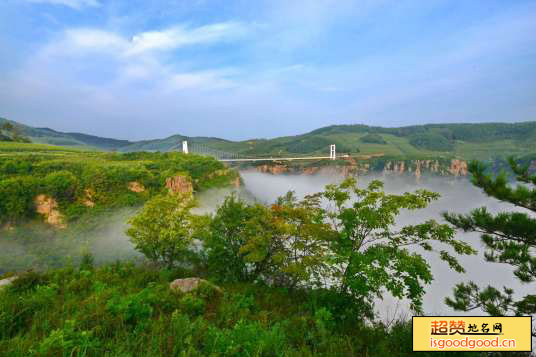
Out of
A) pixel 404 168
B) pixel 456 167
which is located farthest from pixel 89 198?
pixel 456 167

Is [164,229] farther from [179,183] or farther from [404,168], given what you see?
[404,168]

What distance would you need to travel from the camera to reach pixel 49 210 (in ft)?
204

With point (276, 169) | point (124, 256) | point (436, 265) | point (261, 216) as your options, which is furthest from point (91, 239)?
point (276, 169)

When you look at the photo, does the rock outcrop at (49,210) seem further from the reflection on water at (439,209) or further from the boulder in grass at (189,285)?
the boulder in grass at (189,285)

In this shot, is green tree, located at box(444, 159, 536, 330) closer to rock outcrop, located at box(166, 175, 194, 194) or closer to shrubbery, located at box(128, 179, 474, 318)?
shrubbery, located at box(128, 179, 474, 318)

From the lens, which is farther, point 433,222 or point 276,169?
point 276,169

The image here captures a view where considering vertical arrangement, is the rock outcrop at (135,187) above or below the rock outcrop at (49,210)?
above

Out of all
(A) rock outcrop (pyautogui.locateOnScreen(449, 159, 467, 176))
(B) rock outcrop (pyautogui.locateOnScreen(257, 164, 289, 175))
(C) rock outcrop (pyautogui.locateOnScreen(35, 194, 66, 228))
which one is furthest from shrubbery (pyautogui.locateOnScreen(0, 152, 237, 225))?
(A) rock outcrop (pyautogui.locateOnScreen(449, 159, 467, 176))

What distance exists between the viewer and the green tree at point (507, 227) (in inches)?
325

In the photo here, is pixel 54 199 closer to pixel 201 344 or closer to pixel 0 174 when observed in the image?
pixel 0 174

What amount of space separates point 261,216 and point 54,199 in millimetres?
73137

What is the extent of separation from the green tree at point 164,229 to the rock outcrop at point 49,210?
5774cm

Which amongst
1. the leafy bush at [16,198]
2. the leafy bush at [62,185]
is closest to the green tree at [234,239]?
the leafy bush at [62,185]

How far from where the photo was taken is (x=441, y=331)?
4.58m
